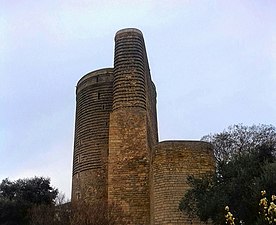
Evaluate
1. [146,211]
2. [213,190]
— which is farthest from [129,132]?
[213,190]

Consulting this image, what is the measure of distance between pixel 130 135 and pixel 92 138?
3459 mm

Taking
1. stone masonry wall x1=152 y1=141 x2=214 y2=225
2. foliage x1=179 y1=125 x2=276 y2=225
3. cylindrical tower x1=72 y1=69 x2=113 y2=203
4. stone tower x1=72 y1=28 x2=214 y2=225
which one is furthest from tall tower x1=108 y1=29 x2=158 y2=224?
foliage x1=179 y1=125 x2=276 y2=225

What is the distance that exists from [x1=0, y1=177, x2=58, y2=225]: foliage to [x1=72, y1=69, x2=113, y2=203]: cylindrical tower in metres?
2.44

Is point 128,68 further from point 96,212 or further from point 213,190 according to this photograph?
point 213,190

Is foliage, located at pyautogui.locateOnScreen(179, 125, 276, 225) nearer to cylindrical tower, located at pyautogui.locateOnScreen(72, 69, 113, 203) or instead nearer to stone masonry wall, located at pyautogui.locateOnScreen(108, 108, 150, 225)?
stone masonry wall, located at pyautogui.locateOnScreen(108, 108, 150, 225)

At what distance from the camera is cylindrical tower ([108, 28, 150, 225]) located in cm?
1839

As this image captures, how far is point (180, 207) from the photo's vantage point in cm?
1553

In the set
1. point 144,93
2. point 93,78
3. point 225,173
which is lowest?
point 225,173

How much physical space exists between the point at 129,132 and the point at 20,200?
776 centimetres

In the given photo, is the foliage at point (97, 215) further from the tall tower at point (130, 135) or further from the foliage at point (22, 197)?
the foliage at point (22, 197)

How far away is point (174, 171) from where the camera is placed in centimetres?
1692

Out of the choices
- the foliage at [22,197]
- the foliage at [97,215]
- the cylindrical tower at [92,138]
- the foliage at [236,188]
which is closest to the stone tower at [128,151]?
the cylindrical tower at [92,138]

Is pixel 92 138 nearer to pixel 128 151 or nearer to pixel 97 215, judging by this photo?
pixel 128 151

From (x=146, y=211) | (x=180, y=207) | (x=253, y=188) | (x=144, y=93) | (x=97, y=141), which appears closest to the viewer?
(x=253, y=188)
